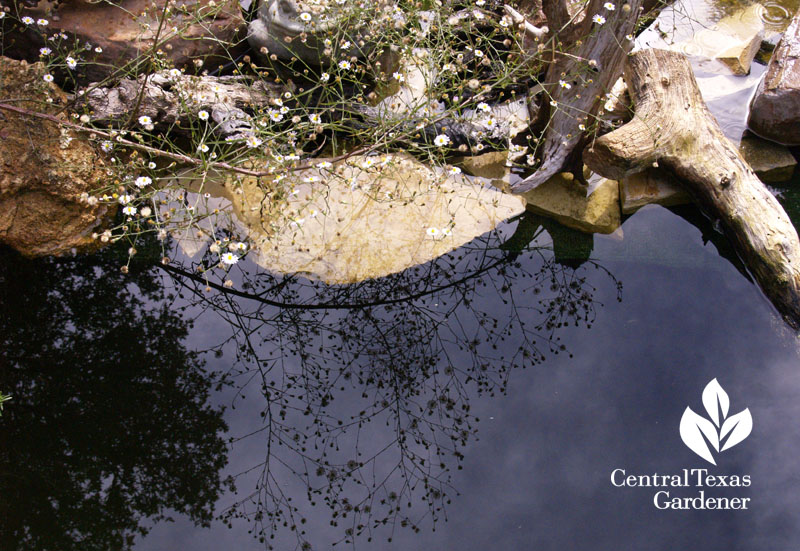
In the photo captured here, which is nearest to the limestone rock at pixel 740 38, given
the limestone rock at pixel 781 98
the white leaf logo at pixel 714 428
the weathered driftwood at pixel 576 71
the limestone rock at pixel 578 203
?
the limestone rock at pixel 781 98

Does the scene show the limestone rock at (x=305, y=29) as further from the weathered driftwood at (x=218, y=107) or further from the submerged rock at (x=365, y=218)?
the submerged rock at (x=365, y=218)

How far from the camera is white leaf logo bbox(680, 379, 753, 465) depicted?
9.52 ft

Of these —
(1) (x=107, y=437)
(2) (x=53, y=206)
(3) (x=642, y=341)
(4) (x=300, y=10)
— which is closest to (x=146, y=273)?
(2) (x=53, y=206)

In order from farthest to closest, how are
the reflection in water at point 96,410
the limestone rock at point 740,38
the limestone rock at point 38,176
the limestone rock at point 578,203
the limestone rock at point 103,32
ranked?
the limestone rock at point 740,38
the limestone rock at point 103,32
the limestone rock at point 578,203
the limestone rock at point 38,176
the reflection in water at point 96,410

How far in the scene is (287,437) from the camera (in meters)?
2.93

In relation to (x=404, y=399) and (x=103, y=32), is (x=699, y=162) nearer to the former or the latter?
(x=404, y=399)

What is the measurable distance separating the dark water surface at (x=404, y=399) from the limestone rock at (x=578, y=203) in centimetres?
10

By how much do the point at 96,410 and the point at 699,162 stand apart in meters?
3.14

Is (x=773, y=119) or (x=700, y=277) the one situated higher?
(x=773, y=119)

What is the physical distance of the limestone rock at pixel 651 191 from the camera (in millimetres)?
3795

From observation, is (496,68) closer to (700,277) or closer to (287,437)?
(700,277)

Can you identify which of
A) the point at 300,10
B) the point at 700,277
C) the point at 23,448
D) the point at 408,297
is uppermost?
the point at 300,10

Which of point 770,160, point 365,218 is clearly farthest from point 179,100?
point 770,160

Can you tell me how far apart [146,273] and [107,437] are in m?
0.89
